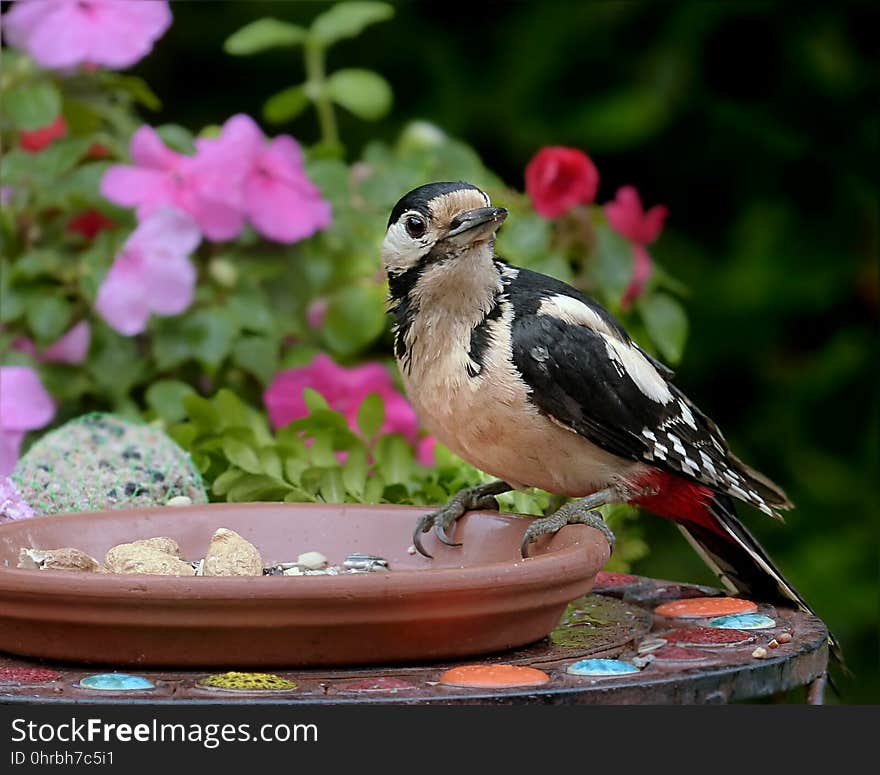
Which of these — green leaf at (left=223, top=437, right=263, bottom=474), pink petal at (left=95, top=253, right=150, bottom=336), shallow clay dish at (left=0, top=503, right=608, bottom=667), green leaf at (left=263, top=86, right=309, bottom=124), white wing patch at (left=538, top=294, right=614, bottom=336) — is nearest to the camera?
shallow clay dish at (left=0, top=503, right=608, bottom=667)

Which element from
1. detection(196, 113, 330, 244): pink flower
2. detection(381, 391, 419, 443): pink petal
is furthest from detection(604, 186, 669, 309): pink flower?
detection(196, 113, 330, 244): pink flower

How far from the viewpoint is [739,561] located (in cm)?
225

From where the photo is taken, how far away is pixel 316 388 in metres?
2.97

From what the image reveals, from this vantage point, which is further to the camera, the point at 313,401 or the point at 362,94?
the point at 362,94

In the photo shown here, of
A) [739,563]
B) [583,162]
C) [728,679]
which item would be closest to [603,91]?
[583,162]

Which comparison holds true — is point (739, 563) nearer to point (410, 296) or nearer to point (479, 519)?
point (479, 519)

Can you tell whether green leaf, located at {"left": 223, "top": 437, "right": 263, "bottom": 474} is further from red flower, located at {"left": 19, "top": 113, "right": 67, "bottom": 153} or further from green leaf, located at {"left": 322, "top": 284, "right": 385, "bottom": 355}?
red flower, located at {"left": 19, "top": 113, "right": 67, "bottom": 153}

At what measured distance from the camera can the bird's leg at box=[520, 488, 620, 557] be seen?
2076 millimetres

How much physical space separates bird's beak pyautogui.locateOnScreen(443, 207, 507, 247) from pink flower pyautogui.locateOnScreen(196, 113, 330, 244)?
0.96 meters

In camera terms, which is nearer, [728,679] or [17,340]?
[728,679]

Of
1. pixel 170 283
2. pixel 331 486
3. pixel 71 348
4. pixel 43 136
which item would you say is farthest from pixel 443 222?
pixel 43 136

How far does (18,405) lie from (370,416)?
0.62 meters

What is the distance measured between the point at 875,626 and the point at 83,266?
2.27 metres

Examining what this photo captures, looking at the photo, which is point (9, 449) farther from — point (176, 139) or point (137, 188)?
point (176, 139)
